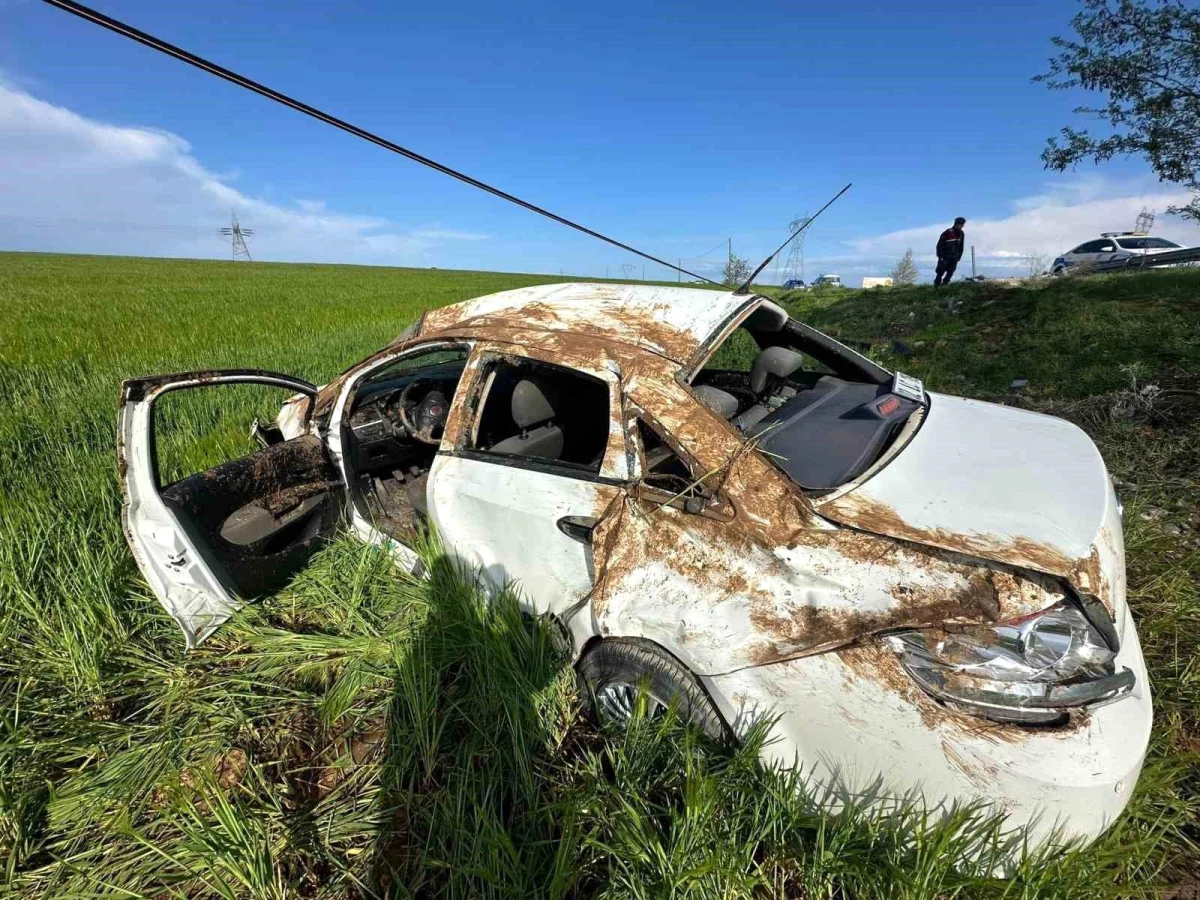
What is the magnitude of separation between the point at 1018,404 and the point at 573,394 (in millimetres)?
5065

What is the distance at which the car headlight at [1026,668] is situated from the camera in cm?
127

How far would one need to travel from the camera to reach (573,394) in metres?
2.82

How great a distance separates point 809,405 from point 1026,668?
1.41 meters

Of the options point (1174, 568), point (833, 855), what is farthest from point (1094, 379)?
point (833, 855)

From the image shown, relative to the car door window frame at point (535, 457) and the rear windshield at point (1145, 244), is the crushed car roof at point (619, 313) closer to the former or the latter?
the car door window frame at point (535, 457)

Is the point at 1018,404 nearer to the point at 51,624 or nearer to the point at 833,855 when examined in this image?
the point at 833,855

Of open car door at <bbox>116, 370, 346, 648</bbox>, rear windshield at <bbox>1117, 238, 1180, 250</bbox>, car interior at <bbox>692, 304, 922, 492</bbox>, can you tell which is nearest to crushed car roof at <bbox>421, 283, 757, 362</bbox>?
car interior at <bbox>692, 304, 922, 492</bbox>

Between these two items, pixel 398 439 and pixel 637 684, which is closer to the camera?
pixel 637 684

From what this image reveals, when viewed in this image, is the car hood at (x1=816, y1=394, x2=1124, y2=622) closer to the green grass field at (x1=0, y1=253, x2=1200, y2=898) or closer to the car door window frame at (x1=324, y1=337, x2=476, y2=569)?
the green grass field at (x1=0, y1=253, x2=1200, y2=898)

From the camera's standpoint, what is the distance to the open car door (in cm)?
221

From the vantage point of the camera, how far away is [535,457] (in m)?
2.12

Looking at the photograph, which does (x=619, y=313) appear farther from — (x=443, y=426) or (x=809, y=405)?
(x=443, y=426)

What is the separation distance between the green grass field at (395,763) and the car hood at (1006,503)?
617 millimetres

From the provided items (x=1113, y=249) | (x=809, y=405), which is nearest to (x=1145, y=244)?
(x=1113, y=249)
